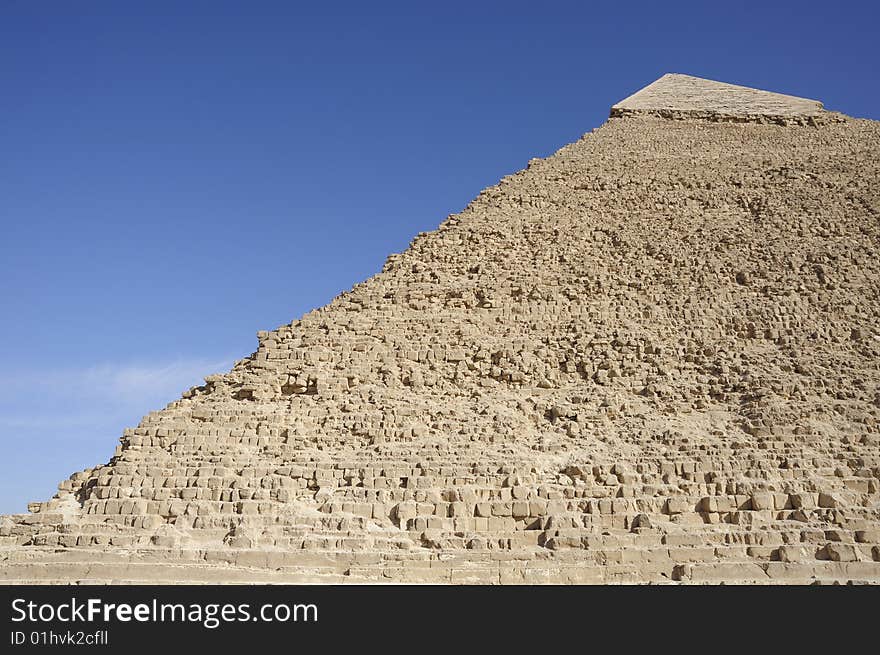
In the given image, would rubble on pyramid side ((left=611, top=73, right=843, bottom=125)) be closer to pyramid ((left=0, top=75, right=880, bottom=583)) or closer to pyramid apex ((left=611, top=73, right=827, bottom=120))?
pyramid apex ((left=611, top=73, right=827, bottom=120))

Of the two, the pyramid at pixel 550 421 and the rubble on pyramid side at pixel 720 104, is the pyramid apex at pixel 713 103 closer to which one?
the rubble on pyramid side at pixel 720 104

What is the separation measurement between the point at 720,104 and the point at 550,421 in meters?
12.9

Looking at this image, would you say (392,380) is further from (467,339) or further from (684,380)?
(684,380)

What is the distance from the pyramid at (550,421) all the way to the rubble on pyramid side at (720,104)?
3.71 meters

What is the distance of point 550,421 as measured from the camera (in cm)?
1211

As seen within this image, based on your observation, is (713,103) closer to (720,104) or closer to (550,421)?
(720,104)

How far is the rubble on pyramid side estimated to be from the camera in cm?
2067

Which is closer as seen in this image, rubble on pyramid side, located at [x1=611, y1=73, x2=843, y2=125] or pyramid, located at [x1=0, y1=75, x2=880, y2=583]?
pyramid, located at [x1=0, y1=75, x2=880, y2=583]

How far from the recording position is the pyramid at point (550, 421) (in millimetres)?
9953

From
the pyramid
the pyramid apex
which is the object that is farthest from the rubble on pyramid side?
the pyramid

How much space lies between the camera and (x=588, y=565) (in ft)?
31.7

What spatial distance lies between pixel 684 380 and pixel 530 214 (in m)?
5.36

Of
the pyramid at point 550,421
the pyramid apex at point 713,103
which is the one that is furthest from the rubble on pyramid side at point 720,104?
the pyramid at point 550,421
